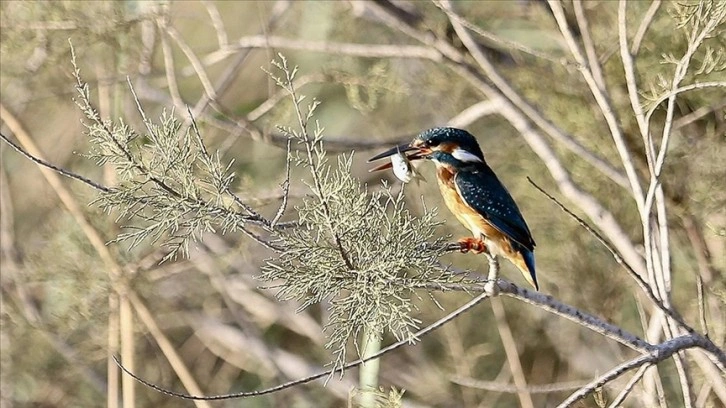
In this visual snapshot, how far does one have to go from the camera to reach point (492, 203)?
1950 millimetres

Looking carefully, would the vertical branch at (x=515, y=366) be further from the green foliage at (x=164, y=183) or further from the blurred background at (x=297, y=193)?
the green foliage at (x=164, y=183)

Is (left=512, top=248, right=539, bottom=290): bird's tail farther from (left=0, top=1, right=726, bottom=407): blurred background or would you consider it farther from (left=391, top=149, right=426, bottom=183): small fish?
(left=0, top=1, right=726, bottom=407): blurred background

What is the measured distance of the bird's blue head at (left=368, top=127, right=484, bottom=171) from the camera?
199 cm

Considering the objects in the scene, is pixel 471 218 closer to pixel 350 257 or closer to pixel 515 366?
pixel 350 257

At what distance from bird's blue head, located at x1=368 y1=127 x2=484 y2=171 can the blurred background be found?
70cm

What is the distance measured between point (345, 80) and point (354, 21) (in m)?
0.63

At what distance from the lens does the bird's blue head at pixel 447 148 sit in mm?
1987

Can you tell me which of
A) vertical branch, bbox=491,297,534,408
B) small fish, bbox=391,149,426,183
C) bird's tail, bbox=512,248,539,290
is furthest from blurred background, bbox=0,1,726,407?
small fish, bbox=391,149,426,183

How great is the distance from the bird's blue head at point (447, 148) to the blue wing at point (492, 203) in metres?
0.02

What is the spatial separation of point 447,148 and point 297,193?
0.98 metres

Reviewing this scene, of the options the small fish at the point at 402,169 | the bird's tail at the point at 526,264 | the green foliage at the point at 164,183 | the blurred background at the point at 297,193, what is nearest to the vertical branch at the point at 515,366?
the blurred background at the point at 297,193

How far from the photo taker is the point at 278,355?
3650 mm

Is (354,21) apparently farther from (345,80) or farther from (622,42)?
(622,42)

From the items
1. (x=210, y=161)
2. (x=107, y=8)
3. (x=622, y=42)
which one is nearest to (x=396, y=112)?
(x=107, y=8)
